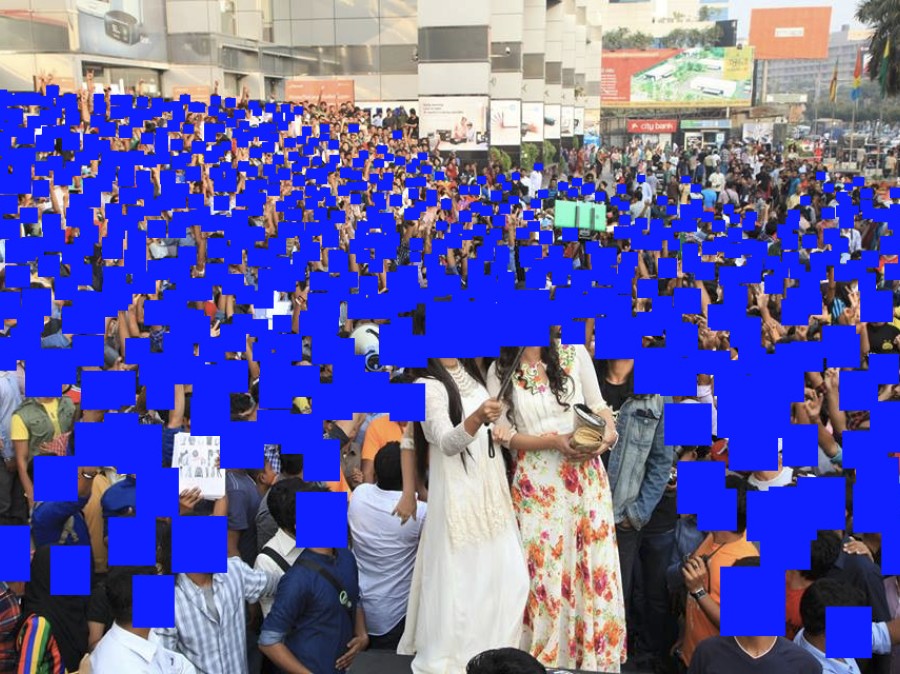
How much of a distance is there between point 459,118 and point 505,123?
3.44 m

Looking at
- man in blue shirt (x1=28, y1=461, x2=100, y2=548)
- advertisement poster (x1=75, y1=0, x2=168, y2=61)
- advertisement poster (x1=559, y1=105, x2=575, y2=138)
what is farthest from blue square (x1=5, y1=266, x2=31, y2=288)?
advertisement poster (x1=559, y1=105, x2=575, y2=138)

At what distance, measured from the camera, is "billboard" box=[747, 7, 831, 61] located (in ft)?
333

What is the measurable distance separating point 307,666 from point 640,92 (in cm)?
7887

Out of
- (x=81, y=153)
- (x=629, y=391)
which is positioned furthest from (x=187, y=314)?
(x=81, y=153)

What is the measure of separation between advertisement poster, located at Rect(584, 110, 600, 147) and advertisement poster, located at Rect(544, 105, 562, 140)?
12304 millimetres

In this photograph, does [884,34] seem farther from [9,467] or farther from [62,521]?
[62,521]

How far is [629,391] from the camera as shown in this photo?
18.6 feet

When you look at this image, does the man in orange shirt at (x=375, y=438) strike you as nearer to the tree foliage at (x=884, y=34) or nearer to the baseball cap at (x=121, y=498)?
the baseball cap at (x=121, y=498)

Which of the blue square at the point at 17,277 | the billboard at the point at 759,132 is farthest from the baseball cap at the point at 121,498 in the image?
the billboard at the point at 759,132

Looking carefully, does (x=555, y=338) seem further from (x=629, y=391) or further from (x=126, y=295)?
(x=126, y=295)

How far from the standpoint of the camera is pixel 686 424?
4.95 meters

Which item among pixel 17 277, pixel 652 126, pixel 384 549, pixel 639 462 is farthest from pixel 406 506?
pixel 652 126

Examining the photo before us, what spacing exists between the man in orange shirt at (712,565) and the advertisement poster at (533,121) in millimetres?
36991

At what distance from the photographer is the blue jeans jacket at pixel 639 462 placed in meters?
5.10
